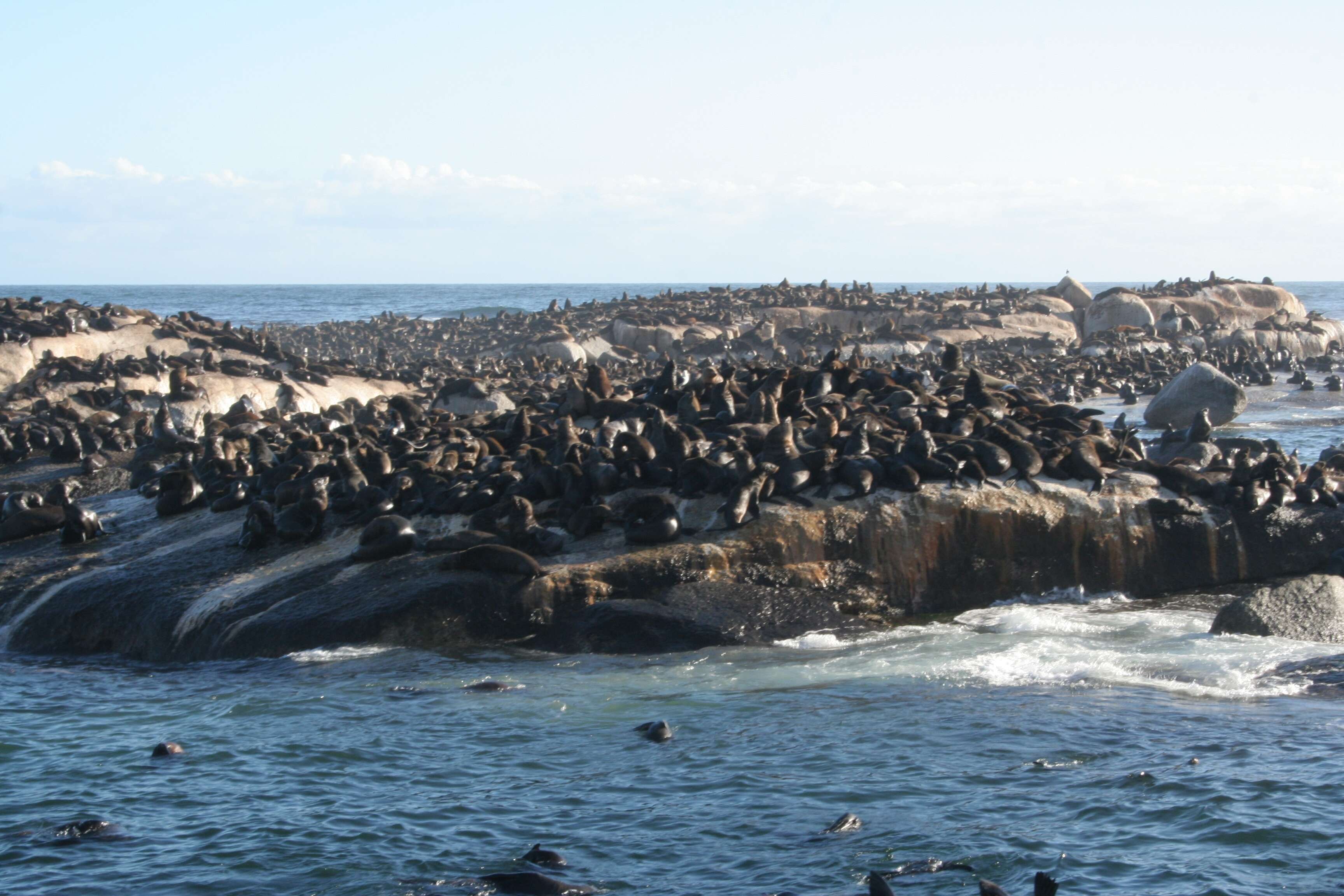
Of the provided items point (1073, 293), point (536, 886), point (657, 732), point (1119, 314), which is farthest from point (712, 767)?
point (1073, 293)

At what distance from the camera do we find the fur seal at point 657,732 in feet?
25.7

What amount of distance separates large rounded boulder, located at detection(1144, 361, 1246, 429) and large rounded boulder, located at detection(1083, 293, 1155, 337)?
62.5 feet

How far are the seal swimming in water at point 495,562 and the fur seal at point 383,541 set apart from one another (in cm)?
58

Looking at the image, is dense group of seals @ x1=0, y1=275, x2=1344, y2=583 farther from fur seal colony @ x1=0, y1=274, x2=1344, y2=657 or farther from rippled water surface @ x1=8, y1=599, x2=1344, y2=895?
rippled water surface @ x1=8, y1=599, x2=1344, y2=895

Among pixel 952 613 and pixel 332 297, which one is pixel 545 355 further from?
pixel 332 297

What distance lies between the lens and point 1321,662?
928cm

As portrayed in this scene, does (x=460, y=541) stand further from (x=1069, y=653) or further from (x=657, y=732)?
(x=1069, y=653)

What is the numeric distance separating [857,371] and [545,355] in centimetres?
2357

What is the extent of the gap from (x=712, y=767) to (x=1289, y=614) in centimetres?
584

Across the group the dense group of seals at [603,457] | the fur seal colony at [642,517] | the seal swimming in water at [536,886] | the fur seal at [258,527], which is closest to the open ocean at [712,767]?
the seal swimming in water at [536,886]

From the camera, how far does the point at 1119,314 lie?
47.0m

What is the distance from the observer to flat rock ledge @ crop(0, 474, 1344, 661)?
1024 cm

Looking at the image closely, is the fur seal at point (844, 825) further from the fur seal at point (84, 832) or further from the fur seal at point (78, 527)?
the fur seal at point (78, 527)

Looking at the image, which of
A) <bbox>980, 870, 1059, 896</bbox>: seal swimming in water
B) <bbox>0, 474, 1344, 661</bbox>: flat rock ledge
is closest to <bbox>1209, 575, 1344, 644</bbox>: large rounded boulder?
<bbox>0, 474, 1344, 661</bbox>: flat rock ledge
